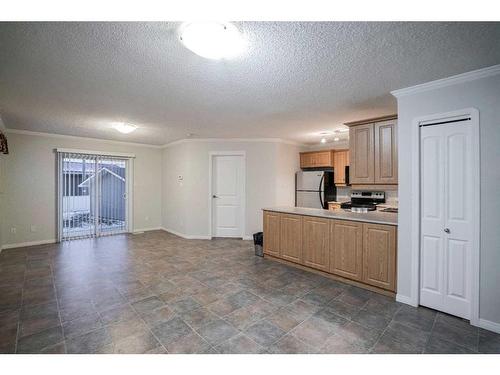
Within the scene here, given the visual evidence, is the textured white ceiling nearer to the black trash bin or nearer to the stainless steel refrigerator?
the black trash bin

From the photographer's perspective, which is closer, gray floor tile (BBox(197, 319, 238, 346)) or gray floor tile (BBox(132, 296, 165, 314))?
gray floor tile (BBox(197, 319, 238, 346))

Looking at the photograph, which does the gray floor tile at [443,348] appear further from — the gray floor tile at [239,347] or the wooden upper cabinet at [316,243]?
the wooden upper cabinet at [316,243]

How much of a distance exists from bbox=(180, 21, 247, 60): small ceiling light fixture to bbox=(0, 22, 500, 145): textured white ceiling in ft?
0.25

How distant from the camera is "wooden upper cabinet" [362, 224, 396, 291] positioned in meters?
2.71

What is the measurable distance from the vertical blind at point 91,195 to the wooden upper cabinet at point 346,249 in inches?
211

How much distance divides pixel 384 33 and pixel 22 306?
416 centimetres

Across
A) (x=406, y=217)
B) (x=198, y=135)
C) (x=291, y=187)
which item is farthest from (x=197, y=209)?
(x=406, y=217)

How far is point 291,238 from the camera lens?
12.3 ft

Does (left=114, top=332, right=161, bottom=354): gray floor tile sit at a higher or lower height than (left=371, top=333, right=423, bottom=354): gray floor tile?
higher

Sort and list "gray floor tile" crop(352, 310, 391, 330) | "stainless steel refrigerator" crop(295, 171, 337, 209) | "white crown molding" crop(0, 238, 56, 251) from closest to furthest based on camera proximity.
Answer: "gray floor tile" crop(352, 310, 391, 330)
"white crown molding" crop(0, 238, 56, 251)
"stainless steel refrigerator" crop(295, 171, 337, 209)

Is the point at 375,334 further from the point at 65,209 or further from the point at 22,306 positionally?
the point at 65,209

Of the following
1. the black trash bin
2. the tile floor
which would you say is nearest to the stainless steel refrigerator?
the black trash bin

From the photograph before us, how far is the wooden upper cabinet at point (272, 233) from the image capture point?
3.97m

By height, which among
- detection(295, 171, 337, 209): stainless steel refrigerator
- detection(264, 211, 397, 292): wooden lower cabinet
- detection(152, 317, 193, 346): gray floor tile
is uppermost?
detection(295, 171, 337, 209): stainless steel refrigerator
